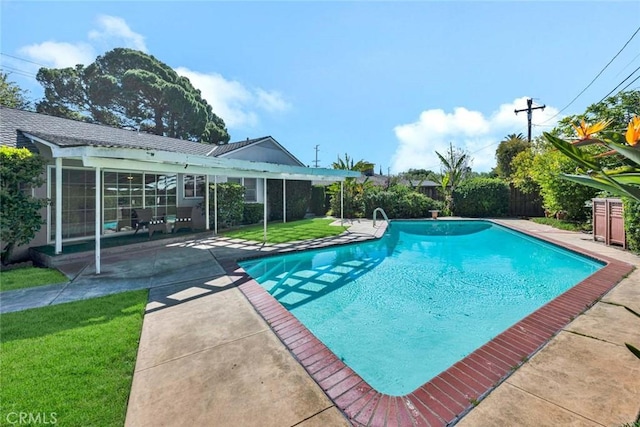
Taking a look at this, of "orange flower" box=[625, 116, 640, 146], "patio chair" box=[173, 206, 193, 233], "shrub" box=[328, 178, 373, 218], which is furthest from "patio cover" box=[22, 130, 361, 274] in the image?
"shrub" box=[328, 178, 373, 218]

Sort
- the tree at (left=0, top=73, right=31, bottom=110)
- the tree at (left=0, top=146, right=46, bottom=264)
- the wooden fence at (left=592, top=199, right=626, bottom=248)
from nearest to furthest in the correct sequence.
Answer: the tree at (left=0, top=146, right=46, bottom=264) < the wooden fence at (left=592, top=199, right=626, bottom=248) < the tree at (left=0, top=73, right=31, bottom=110)

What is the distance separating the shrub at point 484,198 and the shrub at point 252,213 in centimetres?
1511

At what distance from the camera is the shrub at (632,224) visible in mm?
8516

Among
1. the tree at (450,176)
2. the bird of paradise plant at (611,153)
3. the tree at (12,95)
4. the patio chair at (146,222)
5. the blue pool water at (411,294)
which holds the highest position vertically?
the tree at (12,95)

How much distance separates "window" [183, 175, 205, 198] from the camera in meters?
14.3

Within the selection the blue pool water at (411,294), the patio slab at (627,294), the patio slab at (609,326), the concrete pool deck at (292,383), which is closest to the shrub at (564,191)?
the blue pool water at (411,294)

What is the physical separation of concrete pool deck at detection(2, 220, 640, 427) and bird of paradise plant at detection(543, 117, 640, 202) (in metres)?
2.29

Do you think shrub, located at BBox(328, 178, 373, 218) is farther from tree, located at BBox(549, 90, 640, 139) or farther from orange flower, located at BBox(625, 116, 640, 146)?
orange flower, located at BBox(625, 116, 640, 146)

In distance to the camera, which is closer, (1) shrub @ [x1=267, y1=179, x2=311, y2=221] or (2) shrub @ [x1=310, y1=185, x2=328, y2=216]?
(1) shrub @ [x1=267, y1=179, x2=311, y2=221]

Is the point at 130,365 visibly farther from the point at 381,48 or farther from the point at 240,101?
the point at 240,101

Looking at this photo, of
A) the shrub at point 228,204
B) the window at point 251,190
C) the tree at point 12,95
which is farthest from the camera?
the tree at point 12,95

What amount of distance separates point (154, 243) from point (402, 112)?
2357 cm

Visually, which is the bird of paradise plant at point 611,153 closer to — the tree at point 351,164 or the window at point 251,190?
the window at point 251,190

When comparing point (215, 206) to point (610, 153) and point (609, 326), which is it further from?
point (610, 153)
